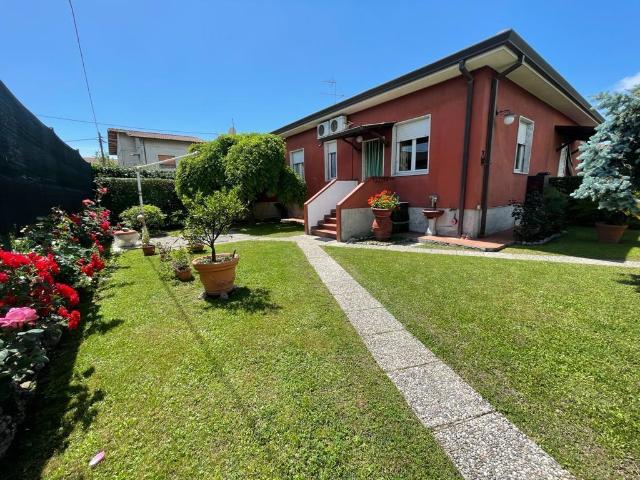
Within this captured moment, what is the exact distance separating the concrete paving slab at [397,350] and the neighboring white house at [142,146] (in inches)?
1006

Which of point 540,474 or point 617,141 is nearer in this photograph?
point 540,474

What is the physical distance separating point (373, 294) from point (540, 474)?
2780mm

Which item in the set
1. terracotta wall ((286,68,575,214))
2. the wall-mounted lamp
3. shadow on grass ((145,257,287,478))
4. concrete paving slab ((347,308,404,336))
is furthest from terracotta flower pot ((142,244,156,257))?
the wall-mounted lamp

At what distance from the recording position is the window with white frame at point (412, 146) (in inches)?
340

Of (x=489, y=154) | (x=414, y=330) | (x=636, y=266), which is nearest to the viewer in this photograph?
(x=414, y=330)

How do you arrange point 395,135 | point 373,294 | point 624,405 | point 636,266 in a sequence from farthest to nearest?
1. point 395,135
2. point 636,266
3. point 373,294
4. point 624,405

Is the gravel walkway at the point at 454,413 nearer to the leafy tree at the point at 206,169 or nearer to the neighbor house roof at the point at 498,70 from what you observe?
the neighbor house roof at the point at 498,70

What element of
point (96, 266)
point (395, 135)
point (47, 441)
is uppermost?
point (395, 135)

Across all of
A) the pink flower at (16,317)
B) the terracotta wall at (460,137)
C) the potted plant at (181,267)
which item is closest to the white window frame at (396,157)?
the terracotta wall at (460,137)

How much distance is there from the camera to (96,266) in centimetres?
450

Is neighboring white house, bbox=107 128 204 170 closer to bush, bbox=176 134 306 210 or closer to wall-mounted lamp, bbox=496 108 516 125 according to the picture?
bush, bbox=176 134 306 210

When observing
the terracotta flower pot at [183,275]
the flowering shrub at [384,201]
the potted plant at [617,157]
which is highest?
the potted plant at [617,157]

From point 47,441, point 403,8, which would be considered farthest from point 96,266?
point 403,8

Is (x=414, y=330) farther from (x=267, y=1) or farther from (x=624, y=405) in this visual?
(x=267, y=1)
